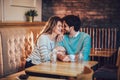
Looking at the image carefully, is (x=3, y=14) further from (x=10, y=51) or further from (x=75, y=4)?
(x=75, y=4)

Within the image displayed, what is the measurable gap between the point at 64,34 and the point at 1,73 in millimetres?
1209

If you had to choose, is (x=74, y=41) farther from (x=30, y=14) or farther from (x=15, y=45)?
(x=30, y=14)

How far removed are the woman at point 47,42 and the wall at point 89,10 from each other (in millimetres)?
2238

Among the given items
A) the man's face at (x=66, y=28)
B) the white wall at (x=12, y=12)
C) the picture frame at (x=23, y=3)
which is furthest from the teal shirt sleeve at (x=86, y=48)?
the picture frame at (x=23, y=3)

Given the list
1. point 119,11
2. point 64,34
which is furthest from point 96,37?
point 64,34

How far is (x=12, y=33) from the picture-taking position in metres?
4.52

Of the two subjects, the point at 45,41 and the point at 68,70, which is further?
the point at 45,41

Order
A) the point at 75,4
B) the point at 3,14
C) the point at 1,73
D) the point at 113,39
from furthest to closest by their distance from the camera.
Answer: the point at 75,4 → the point at 113,39 → the point at 3,14 → the point at 1,73

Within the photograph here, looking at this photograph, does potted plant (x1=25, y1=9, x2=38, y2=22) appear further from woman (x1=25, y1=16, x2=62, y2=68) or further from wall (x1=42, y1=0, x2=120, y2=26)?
woman (x1=25, y1=16, x2=62, y2=68)

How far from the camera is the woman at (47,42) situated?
380 cm

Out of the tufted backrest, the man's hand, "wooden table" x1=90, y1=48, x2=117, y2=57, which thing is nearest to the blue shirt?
the man's hand

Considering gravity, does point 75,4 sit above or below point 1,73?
above

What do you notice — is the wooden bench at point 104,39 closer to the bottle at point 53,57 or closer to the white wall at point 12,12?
the white wall at point 12,12

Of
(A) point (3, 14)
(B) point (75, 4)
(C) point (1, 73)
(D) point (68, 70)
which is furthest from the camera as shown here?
(B) point (75, 4)
